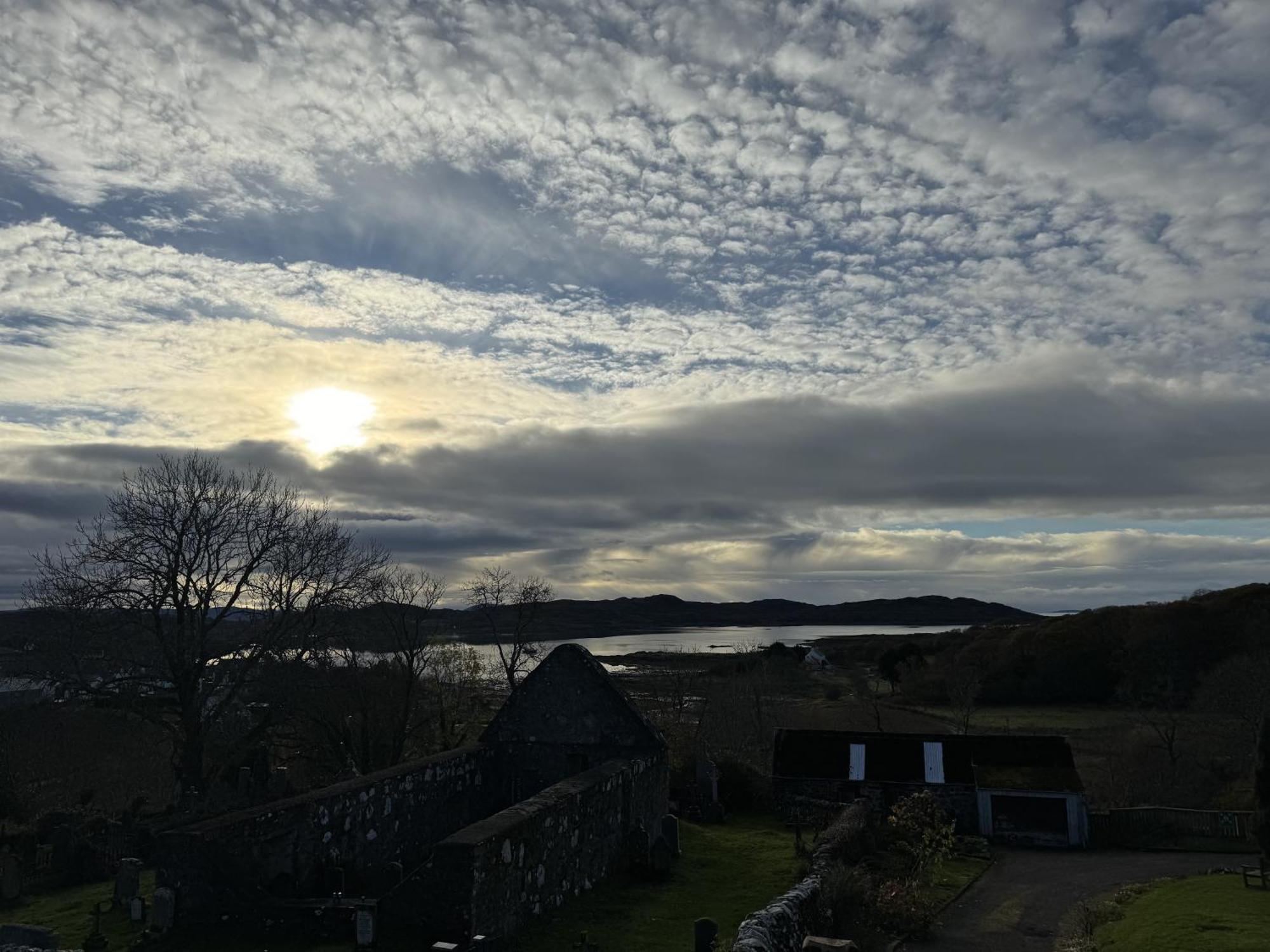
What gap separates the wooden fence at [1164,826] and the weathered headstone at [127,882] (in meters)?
26.5

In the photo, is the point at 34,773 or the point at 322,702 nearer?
the point at 322,702

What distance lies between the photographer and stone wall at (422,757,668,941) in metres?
12.0

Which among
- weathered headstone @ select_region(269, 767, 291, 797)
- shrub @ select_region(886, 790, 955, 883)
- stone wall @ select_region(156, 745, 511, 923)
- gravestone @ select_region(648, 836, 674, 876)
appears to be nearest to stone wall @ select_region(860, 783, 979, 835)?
shrub @ select_region(886, 790, 955, 883)

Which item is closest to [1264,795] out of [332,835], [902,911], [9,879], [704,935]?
[902,911]

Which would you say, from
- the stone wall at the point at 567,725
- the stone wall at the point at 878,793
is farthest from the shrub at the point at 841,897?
the stone wall at the point at 878,793

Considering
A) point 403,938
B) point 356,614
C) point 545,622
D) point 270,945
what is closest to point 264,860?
point 270,945

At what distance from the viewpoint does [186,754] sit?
25.5m

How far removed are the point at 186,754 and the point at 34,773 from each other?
17.9 meters

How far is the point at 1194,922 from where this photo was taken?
51.6 feet

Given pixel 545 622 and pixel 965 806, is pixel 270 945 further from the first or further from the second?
pixel 545 622

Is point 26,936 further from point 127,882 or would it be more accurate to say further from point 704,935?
point 704,935

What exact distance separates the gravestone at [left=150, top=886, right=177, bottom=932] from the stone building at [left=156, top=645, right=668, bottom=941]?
0.15 meters

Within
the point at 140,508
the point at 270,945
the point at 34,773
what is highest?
the point at 140,508

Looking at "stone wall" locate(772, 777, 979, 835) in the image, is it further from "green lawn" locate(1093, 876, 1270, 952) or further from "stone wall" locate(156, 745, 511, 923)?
"stone wall" locate(156, 745, 511, 923)
